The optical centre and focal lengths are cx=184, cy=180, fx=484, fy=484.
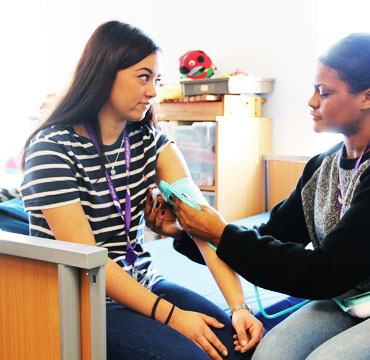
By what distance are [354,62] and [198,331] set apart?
0.77 m

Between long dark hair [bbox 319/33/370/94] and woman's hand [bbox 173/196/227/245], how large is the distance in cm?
48

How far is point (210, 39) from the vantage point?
3.26m

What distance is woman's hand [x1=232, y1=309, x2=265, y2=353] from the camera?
115cm

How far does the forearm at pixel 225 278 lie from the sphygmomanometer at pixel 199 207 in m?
0.03

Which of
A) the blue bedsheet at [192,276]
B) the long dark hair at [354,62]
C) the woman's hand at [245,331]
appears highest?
the long dark hair at [354,62]

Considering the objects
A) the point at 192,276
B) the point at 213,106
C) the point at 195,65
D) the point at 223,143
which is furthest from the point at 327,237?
the point at 195,65

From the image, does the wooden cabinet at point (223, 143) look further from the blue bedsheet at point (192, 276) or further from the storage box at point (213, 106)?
the blue bedsheet at point (192, 276)

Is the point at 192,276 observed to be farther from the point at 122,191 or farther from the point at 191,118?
the point at 191,118

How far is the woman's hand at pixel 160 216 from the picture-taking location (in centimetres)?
136

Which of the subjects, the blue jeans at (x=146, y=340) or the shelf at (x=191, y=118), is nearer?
the blue jeans at (x=146, y=340)

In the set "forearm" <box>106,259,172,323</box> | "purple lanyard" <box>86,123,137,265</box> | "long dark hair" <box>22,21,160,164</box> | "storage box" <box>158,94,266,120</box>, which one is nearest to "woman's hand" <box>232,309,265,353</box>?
"forearm" <box>106,259,172,323</box>

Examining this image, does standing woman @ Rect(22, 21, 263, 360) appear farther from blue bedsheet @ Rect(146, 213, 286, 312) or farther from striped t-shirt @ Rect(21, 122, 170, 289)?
blue bedsheet @ Rect(146, 213, 286, 312)

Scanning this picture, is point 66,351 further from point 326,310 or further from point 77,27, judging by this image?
point 77,27

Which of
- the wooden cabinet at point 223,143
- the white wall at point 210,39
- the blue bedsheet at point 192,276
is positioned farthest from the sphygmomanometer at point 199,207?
the wooden cabinet at point 223,143
